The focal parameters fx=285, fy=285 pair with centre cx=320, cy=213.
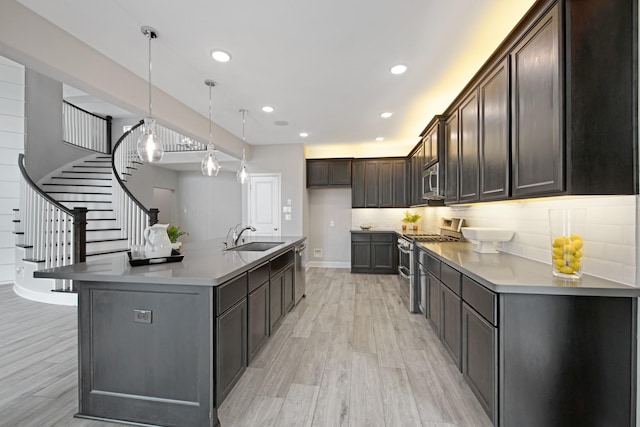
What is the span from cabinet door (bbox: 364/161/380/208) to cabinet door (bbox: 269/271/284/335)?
12.2ft

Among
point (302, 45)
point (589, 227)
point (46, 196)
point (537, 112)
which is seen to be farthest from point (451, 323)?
point (46, 196)

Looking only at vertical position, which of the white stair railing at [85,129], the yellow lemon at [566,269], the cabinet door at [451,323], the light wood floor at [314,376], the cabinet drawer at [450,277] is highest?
the white stair railing at [85,129]

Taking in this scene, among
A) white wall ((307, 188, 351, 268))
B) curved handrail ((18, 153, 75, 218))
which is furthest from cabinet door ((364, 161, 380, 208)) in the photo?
curved handrail ((18, 153, 75, 218))

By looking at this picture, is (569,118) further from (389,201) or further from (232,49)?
(389,201)

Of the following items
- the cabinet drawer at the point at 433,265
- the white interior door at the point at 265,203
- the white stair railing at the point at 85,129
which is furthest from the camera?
the white stair railing at the point at 85,129

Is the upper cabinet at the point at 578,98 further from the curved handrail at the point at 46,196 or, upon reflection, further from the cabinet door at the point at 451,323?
the curved handrail at the point at 46,196

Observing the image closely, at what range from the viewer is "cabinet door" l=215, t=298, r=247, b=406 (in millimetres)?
1737

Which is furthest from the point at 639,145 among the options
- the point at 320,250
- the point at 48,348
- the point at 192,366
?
the point at 320,250

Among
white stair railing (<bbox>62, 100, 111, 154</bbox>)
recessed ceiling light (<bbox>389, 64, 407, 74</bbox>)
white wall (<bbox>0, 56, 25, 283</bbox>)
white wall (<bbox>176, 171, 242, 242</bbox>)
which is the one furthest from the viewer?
white wall (<bbox>176, 171, 242, 242</bbox>)

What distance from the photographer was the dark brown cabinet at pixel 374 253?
6.10 metres

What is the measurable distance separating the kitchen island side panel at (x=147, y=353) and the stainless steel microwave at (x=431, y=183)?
3.11 meters

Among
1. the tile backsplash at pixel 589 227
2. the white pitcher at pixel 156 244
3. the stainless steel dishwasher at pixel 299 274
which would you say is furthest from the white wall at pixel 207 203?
the tile backsplash at pixel 589 227

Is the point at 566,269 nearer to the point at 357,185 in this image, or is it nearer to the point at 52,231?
the point at 357,185

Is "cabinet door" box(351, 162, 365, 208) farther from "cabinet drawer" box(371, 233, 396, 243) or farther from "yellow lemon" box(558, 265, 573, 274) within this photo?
"yellow lemon" box(558, 265, 573, 274)
